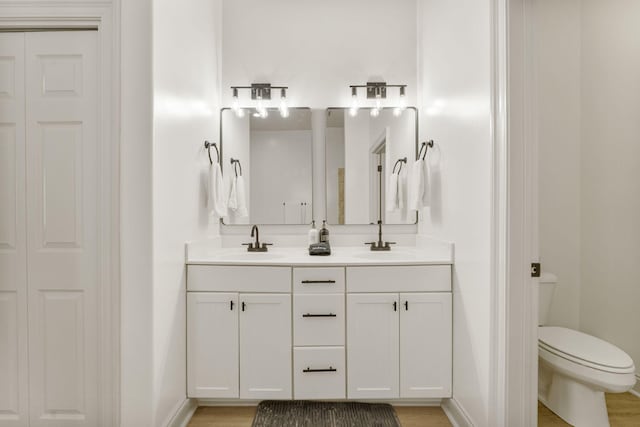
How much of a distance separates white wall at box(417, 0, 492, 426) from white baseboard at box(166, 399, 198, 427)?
60.0 inches

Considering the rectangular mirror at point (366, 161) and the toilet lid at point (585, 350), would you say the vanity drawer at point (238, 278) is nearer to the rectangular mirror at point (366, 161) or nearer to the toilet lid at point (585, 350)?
the rectangular mirror at point (366, 161)

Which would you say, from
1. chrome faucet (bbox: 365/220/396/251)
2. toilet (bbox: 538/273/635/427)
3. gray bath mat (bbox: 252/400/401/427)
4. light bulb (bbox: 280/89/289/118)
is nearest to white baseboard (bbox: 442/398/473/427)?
gray bath mat (bbox: 252/400/401/427)

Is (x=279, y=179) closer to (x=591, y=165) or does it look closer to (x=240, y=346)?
(x=240, y=346)

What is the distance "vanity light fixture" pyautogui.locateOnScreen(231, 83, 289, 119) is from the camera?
2633 mm

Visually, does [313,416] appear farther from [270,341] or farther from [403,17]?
[403,17]

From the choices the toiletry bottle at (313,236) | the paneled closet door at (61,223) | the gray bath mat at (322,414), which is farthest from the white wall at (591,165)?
the paneled closet door at (61,223)

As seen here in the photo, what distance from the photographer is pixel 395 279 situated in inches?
79.8

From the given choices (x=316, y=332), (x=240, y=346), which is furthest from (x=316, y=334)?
(x=240, y=346)

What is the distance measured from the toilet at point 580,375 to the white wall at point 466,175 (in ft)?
1.68

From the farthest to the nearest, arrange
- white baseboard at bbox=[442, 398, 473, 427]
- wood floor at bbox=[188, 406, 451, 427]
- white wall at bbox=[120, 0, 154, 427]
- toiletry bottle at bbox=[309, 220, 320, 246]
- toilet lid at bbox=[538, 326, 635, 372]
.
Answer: toiletry bottle at bbox=[309, 220, 320, 246], wood floor at bbox=[188, 406, 451, 427], white baseboard at bbox=[442, 398, 473, 427], toilet lid at bbox=[538, 326, 635, 372], white wall at bbox=[120, 0, 154, 427]

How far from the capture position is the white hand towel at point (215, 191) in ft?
7.72

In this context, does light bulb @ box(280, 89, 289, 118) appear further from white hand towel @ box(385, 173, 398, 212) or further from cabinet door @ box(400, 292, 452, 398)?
cabinet door @ box(400, 292, 452, 398)

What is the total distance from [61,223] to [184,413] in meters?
1.22

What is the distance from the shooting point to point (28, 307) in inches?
67.9
